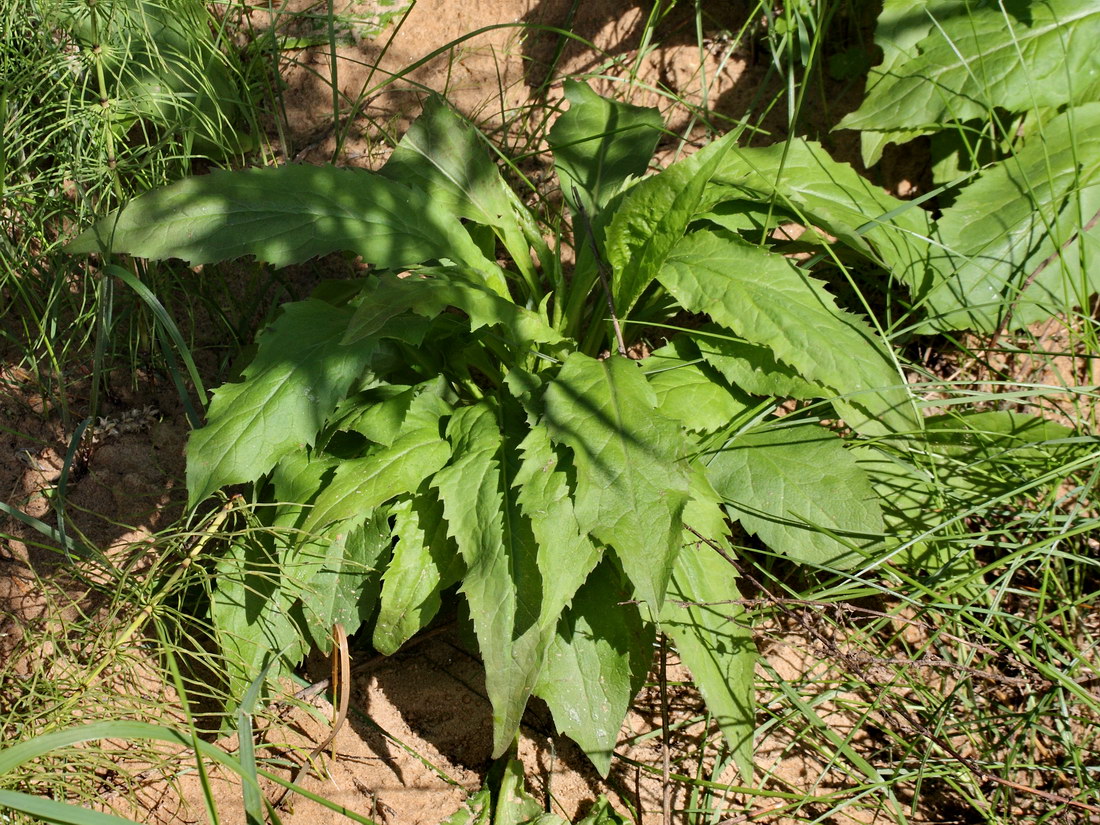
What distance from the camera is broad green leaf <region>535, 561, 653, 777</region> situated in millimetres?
1863

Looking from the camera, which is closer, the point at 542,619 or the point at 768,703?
the point at 542,619

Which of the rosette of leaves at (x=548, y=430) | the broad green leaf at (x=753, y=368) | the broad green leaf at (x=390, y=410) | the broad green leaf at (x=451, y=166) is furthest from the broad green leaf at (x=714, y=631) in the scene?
the broad green leaf at (x=451, y=166)

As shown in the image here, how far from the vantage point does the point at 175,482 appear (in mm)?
2484

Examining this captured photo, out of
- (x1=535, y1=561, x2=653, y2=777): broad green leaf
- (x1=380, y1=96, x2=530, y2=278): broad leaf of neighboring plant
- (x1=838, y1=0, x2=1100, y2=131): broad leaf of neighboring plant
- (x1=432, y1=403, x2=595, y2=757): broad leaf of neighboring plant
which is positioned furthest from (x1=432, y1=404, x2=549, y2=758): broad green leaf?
(x1=838, y1=0, x2=1100, y2=131): broad leaf of neighboring plant

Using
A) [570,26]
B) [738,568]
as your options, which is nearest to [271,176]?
[570,26]

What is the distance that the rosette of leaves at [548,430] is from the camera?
1785 millimetres

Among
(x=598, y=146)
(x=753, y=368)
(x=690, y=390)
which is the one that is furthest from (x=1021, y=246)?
(x=598, y=146)

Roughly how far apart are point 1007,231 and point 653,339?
0.89m

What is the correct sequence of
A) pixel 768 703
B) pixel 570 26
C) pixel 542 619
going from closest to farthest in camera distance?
pixel 542 619 → pixel 768 703 → pixel 570 26

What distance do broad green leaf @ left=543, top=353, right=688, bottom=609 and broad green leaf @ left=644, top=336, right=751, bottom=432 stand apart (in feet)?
0.40

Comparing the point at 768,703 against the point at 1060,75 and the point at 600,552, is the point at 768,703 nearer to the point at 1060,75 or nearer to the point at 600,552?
the point at 600,552

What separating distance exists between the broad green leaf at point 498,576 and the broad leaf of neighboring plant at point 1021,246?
111cm

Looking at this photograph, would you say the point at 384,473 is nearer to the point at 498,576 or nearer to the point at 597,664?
the point at 498,576

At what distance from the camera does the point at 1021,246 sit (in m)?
2.21
